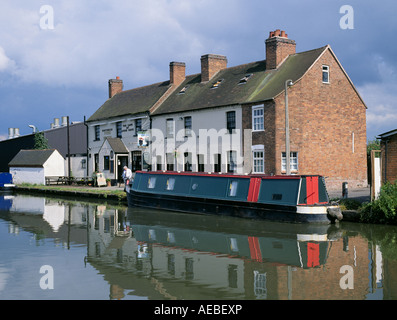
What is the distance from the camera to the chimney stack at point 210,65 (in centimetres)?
3322

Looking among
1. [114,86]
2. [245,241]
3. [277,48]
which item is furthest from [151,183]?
[114,86]

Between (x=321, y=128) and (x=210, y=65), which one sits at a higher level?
(x=210, y=65)

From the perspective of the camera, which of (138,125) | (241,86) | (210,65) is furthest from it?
(138,125)

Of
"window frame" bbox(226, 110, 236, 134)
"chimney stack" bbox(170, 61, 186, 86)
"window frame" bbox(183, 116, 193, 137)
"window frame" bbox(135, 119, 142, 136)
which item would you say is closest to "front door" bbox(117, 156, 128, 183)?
"window frame" bbox(135, 119, 142, 136)

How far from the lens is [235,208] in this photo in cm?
1920

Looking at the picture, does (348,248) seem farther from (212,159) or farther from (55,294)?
(212,159)

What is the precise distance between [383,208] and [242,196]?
18.0ft

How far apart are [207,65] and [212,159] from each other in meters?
7.50

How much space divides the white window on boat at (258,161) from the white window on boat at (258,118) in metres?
1.33

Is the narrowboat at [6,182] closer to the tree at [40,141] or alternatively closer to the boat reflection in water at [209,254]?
the tree at [40,141]

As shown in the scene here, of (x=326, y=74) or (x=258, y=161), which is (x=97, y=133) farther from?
(x=326, y=74)

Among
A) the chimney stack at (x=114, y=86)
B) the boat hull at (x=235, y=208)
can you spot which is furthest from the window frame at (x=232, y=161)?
the chimney stack at (x=114, y=86)
